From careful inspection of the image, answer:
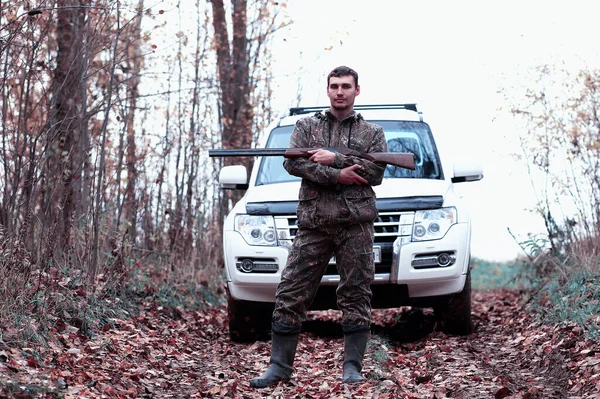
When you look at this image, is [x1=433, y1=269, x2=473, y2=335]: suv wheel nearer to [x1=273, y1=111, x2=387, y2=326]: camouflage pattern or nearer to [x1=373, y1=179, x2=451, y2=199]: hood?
[x1=373, y1=179, x2=451, y2=199]: hood

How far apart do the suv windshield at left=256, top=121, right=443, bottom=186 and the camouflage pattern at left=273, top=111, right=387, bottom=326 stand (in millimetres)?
2256

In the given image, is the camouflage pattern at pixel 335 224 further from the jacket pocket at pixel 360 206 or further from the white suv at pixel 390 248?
the white suv at pixel 390 248

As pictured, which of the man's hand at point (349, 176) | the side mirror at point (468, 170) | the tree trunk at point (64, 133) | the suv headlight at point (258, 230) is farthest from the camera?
the side mirror at point (468, 170)

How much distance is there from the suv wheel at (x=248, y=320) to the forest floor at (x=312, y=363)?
0.12 metres

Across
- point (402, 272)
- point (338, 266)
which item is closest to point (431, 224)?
point (402, 272)

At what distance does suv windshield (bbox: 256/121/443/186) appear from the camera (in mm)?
8375

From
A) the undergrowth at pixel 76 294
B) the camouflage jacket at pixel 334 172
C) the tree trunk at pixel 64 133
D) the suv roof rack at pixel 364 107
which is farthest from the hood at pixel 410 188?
the tree trunk at pixel 64 133

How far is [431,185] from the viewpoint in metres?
7.93

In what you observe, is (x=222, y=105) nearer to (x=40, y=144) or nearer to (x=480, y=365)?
(x=40, y=144)

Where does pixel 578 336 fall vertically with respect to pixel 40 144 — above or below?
below

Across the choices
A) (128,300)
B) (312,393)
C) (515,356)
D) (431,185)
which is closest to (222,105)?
(128,300)

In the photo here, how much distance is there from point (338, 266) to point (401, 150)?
2.77 metres

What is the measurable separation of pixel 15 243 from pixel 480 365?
12.4ft

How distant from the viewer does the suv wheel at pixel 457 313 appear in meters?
7.95
